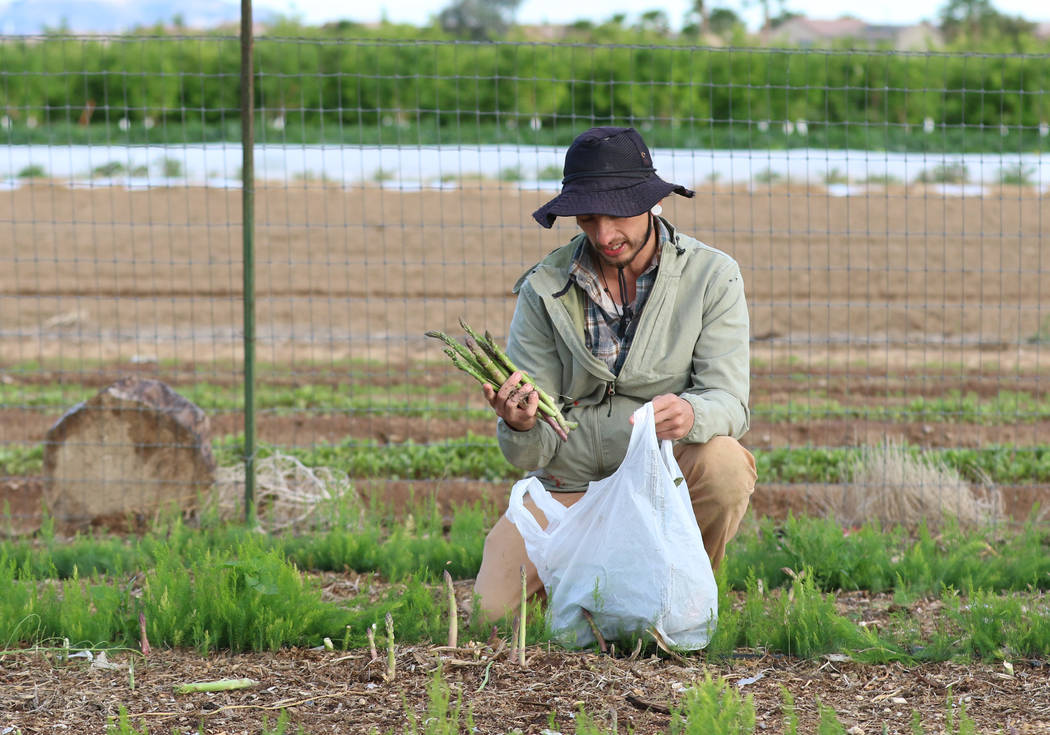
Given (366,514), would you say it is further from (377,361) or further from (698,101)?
(698,101)

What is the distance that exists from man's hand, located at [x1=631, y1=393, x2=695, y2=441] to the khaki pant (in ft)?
0.63

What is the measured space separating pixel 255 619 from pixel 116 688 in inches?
15.1

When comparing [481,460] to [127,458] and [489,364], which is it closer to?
[127,458]

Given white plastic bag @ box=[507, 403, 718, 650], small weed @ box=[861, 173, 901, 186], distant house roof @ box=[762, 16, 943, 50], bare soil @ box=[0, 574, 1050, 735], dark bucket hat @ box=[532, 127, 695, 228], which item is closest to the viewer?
bare soil @ box=[0, 574, 1050, 735]

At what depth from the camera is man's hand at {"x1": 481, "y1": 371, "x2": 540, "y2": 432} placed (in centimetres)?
313

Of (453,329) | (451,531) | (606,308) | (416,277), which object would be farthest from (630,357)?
(416,277)

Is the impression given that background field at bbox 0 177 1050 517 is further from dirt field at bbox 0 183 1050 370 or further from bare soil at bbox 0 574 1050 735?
bare soil at bbox 0 574 1050 735

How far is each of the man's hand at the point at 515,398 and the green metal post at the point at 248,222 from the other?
1743 millimetres

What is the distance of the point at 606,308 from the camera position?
3.48 metres

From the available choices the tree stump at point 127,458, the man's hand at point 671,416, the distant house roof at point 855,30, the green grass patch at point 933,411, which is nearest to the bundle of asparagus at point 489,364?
the man's hand at point 671,416

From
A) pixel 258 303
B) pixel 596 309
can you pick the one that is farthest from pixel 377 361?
pixel 596 309

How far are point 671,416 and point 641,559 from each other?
38 cm

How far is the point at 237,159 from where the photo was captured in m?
17.5

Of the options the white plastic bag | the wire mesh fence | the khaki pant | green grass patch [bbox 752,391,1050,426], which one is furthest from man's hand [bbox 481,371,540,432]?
green grass patch [bbox 752,391,1050,426]
